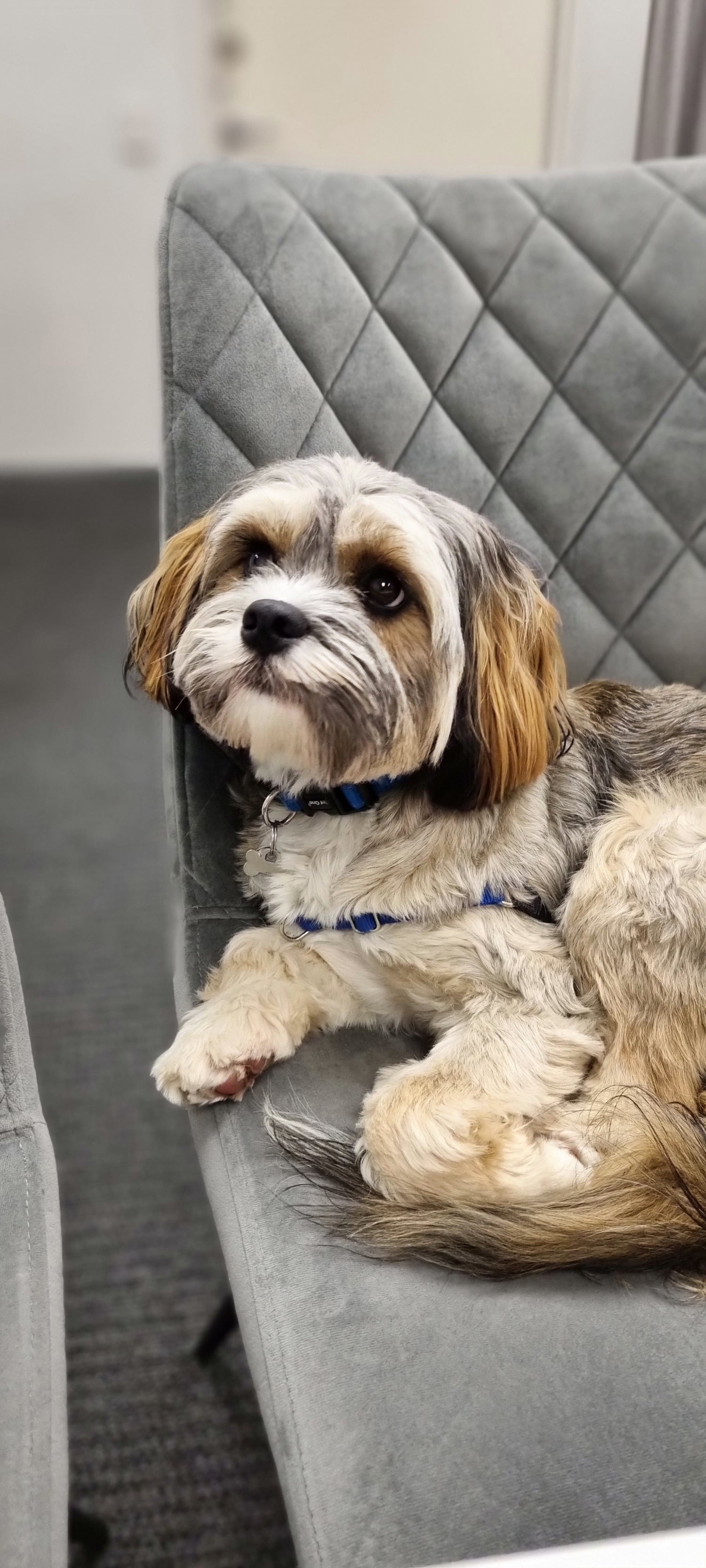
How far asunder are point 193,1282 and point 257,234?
1.29 meters

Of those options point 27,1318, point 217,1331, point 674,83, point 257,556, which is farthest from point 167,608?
point 674,83

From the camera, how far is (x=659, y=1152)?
801mm

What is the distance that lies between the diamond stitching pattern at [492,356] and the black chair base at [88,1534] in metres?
1.06

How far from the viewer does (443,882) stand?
93 centimetres

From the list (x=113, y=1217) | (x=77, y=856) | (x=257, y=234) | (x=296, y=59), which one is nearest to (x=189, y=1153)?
(x=113, y=1217)

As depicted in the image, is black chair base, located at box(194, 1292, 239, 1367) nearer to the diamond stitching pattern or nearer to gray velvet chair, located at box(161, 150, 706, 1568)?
gray velvet chair, located at box(161, 150, 706, 1568)

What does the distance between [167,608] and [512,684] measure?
34 cm

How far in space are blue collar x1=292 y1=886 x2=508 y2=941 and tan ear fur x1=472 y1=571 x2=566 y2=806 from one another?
0.09 metres

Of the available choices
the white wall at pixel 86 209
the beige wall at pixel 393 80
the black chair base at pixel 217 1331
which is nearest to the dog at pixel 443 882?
the black chair base at pixel 217 1331

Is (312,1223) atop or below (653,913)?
below

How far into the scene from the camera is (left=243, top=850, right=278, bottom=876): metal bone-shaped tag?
1.01 metres

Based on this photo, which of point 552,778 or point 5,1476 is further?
point 552,778

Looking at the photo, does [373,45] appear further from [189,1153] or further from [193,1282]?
[193,1282]

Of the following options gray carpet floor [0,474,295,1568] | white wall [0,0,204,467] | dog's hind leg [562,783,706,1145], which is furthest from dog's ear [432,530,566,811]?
white wall [0,0,204,467]
